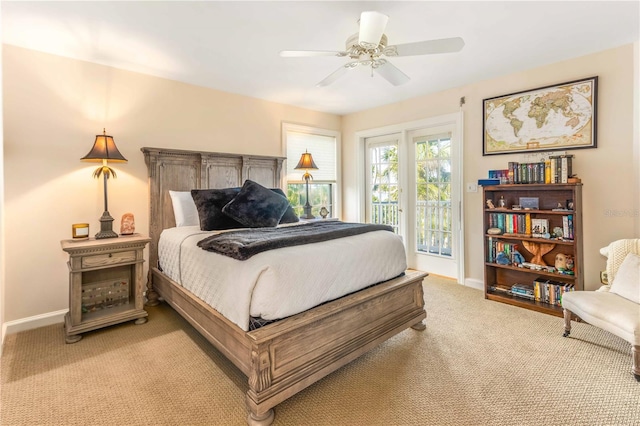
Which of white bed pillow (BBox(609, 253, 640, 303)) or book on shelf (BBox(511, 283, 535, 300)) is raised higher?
white bed pillow (BBox(609, 253, 640, 303))

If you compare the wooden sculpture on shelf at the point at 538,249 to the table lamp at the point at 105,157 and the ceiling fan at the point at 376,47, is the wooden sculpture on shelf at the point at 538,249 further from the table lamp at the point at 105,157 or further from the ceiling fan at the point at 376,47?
the table lamp at the point at 105,157

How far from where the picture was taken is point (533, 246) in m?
3.23

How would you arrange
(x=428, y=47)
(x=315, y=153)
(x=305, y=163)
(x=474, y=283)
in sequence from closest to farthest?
(x=428, y=47) < (x=474, y=283) < (x=305, y=163) < (x=315, y=153)

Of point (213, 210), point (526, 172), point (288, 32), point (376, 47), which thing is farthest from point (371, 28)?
point (526, 172)

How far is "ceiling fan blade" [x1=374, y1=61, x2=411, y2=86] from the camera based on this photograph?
7.91 feet

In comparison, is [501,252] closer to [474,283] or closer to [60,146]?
[474,283]

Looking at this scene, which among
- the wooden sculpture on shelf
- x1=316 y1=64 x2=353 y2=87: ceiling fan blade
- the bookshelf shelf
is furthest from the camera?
the wooden sculpture on shelf

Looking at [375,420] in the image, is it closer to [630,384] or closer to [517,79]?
[630,384]

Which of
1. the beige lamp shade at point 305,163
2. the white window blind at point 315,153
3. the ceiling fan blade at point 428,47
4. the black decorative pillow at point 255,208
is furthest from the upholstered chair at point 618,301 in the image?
the white window blind at point 315,153

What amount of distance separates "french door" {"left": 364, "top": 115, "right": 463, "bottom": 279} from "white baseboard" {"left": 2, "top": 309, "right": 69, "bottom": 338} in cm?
415

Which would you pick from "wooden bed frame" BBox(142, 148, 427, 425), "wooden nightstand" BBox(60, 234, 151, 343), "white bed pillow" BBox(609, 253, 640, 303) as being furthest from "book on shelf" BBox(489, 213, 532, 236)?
"wooden nightstand" BBox(60, 234, 151, 343)

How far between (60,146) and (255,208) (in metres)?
1.89

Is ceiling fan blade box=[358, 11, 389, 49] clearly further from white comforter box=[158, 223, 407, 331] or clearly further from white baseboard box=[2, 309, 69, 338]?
white baseboard box=[2, 309, 69, 338]

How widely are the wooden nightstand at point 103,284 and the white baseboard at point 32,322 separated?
0.31 m
